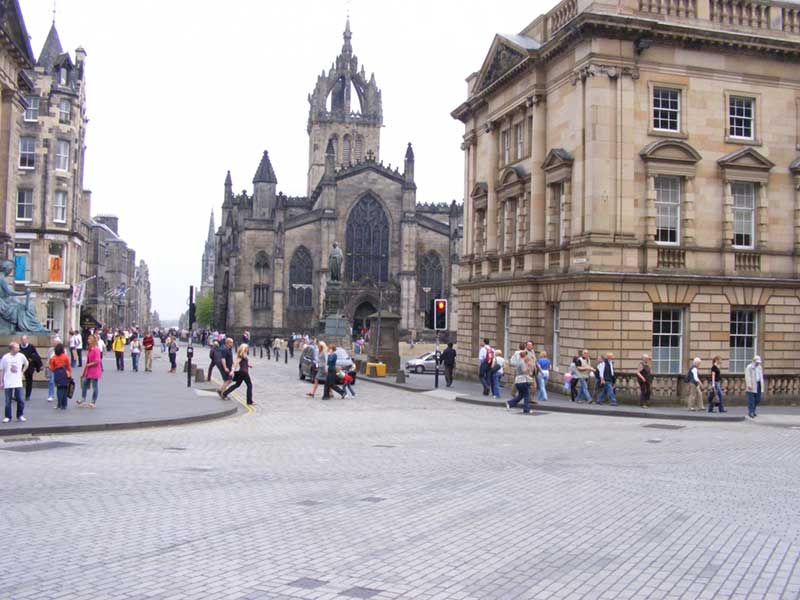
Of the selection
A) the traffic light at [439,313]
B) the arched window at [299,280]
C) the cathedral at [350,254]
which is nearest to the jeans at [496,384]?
the traffic light at [439,313]

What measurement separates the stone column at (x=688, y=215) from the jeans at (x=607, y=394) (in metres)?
5.45

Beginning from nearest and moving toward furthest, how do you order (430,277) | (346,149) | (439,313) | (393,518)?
(393,518)
(439,313)
(430,277)
(346,149)

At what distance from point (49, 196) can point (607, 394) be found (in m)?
40.7

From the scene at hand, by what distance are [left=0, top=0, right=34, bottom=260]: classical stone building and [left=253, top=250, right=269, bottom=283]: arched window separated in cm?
4651

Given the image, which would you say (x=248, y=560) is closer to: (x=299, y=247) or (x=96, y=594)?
(x=96, y=594)

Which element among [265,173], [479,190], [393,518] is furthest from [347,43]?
[393,518]

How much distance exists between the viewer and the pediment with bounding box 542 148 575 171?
27219 mm

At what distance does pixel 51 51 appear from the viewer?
60000 millimetres

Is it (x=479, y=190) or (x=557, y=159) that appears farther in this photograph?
Result: (x=479, y=190)

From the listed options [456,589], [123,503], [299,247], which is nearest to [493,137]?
[123,503]

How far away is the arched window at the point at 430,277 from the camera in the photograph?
83188 mm

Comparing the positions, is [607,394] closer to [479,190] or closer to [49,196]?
[479,190]

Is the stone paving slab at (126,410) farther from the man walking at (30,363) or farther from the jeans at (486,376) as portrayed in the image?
the jeans at (486,376)

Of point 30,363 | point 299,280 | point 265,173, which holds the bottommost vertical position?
point 30,363
